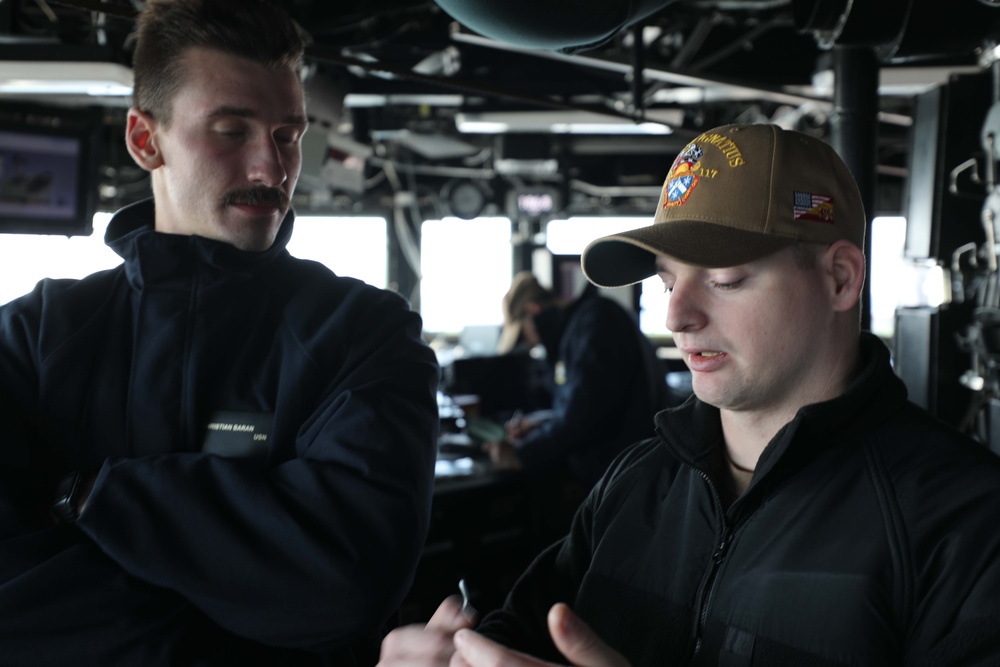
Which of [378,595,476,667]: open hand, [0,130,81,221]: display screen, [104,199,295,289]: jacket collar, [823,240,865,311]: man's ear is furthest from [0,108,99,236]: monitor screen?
[823,240,865,311]: man's ear

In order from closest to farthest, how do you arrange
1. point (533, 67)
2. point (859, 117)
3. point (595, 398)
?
point (859, 117)
point (595, 398)
point (533, 67)

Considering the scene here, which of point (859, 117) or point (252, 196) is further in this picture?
point (859, 117)

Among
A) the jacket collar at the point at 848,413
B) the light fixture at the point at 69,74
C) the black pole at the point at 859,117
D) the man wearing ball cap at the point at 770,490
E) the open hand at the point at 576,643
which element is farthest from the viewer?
the light fixture at the point at 69,74

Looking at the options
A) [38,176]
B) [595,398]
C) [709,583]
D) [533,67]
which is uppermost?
[533,67]

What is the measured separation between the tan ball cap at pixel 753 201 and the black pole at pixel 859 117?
76 centimetres

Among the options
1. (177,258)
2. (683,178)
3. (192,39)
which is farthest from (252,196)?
(683,178)

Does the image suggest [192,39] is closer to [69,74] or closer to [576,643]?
[576,643]

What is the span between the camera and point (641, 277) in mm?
1367

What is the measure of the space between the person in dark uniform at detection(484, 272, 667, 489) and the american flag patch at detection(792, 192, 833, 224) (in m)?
2.23

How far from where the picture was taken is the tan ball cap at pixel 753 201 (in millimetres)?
1123

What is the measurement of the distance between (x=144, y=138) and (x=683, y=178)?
88 cm

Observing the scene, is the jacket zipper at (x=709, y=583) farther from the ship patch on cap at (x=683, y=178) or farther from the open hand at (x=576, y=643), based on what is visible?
the ship patch on cap at (x=683, y=178)

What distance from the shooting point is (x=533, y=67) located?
3816 millimetres

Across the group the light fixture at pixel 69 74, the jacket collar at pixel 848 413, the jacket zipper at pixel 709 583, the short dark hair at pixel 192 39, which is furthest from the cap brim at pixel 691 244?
the light fixture at pixel 69 74
